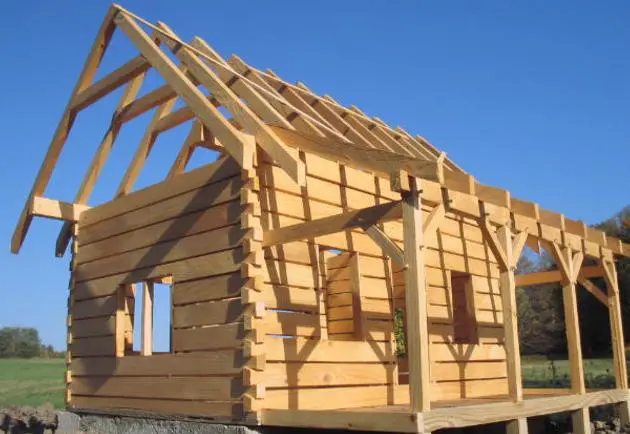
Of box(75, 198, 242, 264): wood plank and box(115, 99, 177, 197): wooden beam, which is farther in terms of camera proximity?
box(115, 99, 177, 197): wooden beam

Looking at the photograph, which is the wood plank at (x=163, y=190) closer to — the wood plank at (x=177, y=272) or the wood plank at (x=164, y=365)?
the wood plank at (x=177, y=272)

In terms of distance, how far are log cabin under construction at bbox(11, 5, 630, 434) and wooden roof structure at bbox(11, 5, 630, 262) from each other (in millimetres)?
33

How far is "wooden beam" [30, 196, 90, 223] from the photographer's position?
37.2 feet

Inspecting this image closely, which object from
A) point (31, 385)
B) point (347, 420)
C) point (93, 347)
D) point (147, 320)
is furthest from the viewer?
point (31, 385)

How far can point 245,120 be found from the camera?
845cm

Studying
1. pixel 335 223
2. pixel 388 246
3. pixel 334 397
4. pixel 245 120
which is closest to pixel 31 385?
pixel 334 397

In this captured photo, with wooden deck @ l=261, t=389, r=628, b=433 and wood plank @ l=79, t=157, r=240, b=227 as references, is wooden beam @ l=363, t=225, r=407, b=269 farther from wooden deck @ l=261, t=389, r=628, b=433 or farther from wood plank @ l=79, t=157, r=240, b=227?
wood plank @ l=79, t=157, r=240, b=227

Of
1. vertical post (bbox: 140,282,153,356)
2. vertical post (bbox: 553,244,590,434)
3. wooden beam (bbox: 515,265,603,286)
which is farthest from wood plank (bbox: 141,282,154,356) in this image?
wooden beam (bbox: 515,265,603,286)

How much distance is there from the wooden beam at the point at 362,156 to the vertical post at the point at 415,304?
17 cm

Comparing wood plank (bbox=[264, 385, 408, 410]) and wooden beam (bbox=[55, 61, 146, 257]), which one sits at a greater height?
wooden beam (bbox=[55, 61, 146, 257])

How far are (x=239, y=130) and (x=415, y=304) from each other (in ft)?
14.0

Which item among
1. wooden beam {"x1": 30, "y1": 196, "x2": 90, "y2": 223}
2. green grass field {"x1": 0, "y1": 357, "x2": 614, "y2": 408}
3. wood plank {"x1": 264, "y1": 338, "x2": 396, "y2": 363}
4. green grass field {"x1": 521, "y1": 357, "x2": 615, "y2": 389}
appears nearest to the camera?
wood plank {"x1": 264, "y1": 338, "x2": 396, "y2": 363}

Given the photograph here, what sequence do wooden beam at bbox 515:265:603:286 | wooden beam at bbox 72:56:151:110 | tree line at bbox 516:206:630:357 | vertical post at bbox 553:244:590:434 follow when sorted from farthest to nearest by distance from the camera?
tree line at bbox 516:206:630:357 < wooden beam at bbox 515:265:603:286 < wooden beam at bbox 72:56:151:110 < vertical post at bbox 553:244:590:434

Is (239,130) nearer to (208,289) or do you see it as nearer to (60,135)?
(208,289)
